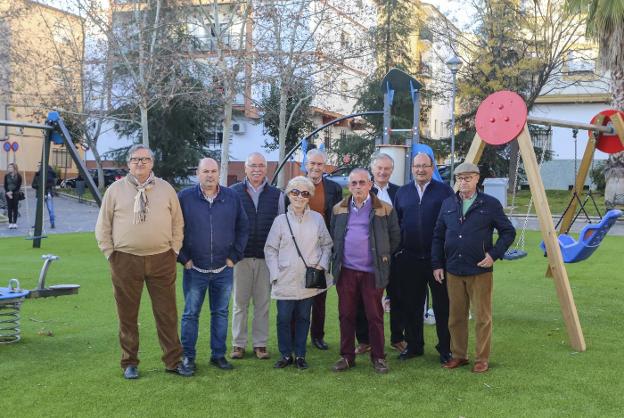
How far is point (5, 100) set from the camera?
29.4 meters

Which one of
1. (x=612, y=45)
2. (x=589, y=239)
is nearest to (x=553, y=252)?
(x=589, y=239)

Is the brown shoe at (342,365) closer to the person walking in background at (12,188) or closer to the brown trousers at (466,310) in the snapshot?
the brown trousers at (466,310)

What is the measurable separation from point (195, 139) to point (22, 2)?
1035cm

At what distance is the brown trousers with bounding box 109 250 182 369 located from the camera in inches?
203

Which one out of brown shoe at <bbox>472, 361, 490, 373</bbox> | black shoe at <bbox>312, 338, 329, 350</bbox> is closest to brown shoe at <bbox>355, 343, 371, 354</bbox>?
black shoe at <bbox>312, 338, 329, 350</bbox>

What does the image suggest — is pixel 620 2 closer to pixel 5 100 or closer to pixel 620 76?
pixel 620 76

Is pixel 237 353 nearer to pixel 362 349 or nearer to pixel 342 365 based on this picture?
pixel 342 365

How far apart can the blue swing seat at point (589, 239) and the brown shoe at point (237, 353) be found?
353cm

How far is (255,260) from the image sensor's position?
6.00 m

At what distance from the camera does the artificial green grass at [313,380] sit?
4637 mm

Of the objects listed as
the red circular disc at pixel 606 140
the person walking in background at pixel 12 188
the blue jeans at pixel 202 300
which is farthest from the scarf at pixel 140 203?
the person walking in background at pixel 12 188

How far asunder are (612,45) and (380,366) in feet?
57.1

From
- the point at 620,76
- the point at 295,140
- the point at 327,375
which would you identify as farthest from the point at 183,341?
the point at 295,140

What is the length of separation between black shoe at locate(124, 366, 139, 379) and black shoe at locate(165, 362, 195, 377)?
0.26m
